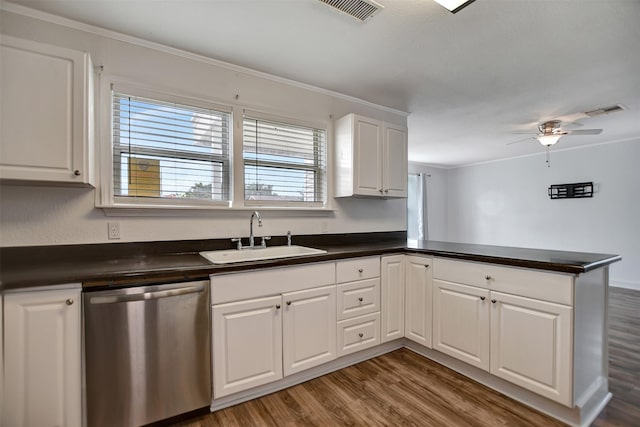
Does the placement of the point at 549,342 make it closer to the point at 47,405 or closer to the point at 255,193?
the point at 255,193

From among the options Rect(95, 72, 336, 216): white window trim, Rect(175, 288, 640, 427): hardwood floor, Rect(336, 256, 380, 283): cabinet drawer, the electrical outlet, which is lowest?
Rect(175, 288, 640, 427): hardwood floor

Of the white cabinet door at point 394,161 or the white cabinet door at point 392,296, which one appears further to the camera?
the white cabinet door at point 394,161

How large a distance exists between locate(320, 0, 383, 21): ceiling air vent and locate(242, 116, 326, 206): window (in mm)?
1092

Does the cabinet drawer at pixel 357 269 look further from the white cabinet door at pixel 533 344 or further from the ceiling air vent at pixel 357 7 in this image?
the ceiling air vent at pixel 357 7

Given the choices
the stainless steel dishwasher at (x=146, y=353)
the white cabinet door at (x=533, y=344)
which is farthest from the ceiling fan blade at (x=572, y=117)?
the stainless steel dishwasher at (x=146, y=353)

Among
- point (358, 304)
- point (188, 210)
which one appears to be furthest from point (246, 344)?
point (188, 210)

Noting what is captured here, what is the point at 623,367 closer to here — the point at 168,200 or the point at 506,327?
the point at 506,327

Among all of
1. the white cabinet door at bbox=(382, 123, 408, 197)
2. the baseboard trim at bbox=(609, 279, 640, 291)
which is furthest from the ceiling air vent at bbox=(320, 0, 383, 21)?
the baseboard trim at bbox=(609, 279, 640, 291)

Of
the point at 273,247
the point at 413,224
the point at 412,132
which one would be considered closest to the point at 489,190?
the point at 413,224

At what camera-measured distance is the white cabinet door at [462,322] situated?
2.04 metres

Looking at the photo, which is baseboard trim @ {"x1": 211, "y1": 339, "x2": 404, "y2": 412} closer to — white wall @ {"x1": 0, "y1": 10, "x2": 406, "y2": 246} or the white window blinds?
white wall @ {"x1": 0, "y1": 10, "x2": 406, "y2": 246}

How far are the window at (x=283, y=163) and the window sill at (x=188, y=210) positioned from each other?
0.08m

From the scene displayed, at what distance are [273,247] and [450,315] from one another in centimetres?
148

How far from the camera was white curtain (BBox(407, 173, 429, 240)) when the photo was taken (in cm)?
683
